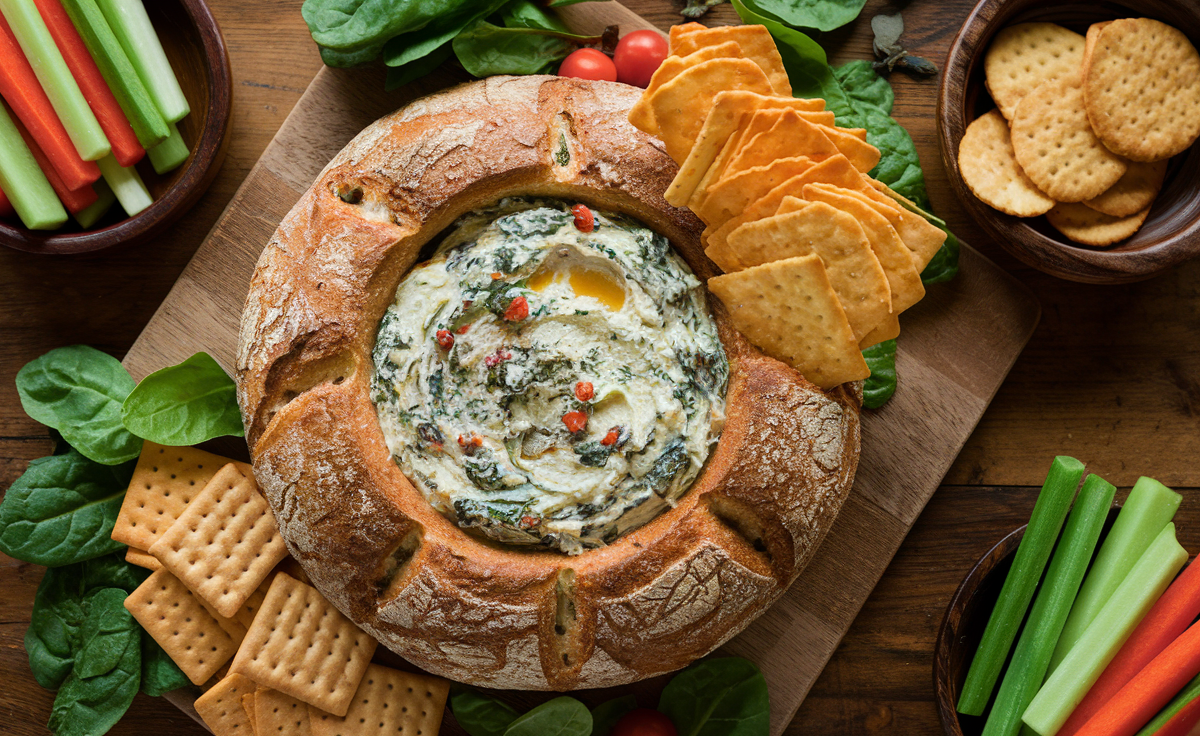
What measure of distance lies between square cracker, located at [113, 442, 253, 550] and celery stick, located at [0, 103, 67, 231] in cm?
80

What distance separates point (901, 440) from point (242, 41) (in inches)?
107

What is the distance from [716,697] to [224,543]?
1700 mm

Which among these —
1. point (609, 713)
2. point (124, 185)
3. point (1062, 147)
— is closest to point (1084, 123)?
point (1062, 147)

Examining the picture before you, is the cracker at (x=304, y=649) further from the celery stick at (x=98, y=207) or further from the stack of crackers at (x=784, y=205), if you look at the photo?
A: the stack of crackers at (x=784, y=205)

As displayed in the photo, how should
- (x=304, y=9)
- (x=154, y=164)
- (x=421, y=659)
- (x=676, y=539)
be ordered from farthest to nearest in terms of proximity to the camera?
(x=154, y=164) → (x=304, y=9) → (x=421, y=659) → (x=676, y=539)

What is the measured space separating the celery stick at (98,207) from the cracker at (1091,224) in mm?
3184

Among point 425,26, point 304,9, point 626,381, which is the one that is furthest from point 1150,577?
point 304,9

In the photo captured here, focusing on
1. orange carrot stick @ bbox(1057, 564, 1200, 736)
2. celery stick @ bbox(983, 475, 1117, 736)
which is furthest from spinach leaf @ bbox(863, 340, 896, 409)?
orange carrot stick @ bbox(1057, 564, 1200, 736)

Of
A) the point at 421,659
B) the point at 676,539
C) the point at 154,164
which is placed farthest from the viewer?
the point at 154,164

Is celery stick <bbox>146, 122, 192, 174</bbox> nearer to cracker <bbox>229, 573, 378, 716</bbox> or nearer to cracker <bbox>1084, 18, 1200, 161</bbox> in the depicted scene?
cracker <bbox>229, 573, 378, 716</bbox>

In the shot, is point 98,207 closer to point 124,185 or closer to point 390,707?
A: point 124,185

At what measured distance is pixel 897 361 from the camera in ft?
9.03

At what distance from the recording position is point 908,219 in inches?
84.4

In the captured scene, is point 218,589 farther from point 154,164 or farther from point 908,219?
point 908,219
